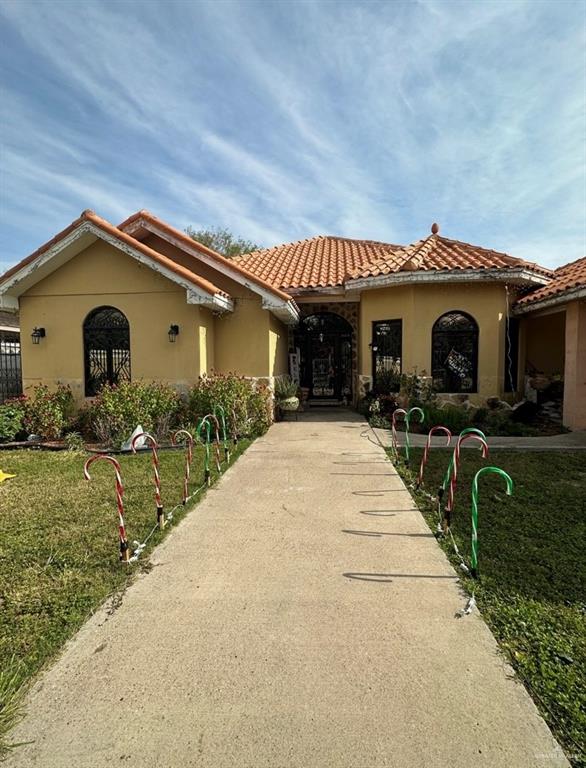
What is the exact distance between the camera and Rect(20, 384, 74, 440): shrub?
400 inches

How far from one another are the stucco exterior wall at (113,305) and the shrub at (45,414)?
1.94ft

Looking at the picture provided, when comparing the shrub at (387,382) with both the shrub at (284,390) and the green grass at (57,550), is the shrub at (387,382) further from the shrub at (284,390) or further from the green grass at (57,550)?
the green grass at (57,550)

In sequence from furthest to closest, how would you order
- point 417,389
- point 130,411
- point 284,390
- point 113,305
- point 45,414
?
point 284,390
point 417,389
point 113,305
point 45,414
point 130,411

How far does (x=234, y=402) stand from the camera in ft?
32.5

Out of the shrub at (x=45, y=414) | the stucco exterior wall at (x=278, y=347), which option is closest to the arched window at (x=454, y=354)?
the stucco exterior wall at (x=278, y=347)

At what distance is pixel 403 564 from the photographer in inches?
157

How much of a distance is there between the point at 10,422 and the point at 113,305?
3.58 m

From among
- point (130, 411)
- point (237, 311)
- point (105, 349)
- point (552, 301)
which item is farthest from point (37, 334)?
point (552, 301)

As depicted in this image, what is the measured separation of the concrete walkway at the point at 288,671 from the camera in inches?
83.7

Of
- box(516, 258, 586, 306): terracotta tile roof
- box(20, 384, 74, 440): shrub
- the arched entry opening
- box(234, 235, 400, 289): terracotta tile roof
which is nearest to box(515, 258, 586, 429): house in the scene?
box(516, 258, 586, 306): terracotta tile roof

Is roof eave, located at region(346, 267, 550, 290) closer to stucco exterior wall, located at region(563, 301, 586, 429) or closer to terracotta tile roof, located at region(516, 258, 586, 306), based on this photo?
terracotta tile roof, located at region(516, 258, 586, 306)

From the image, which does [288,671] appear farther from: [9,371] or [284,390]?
[9,371]

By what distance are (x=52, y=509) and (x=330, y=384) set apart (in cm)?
1136

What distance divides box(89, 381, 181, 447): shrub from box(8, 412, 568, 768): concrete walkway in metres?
5.53
